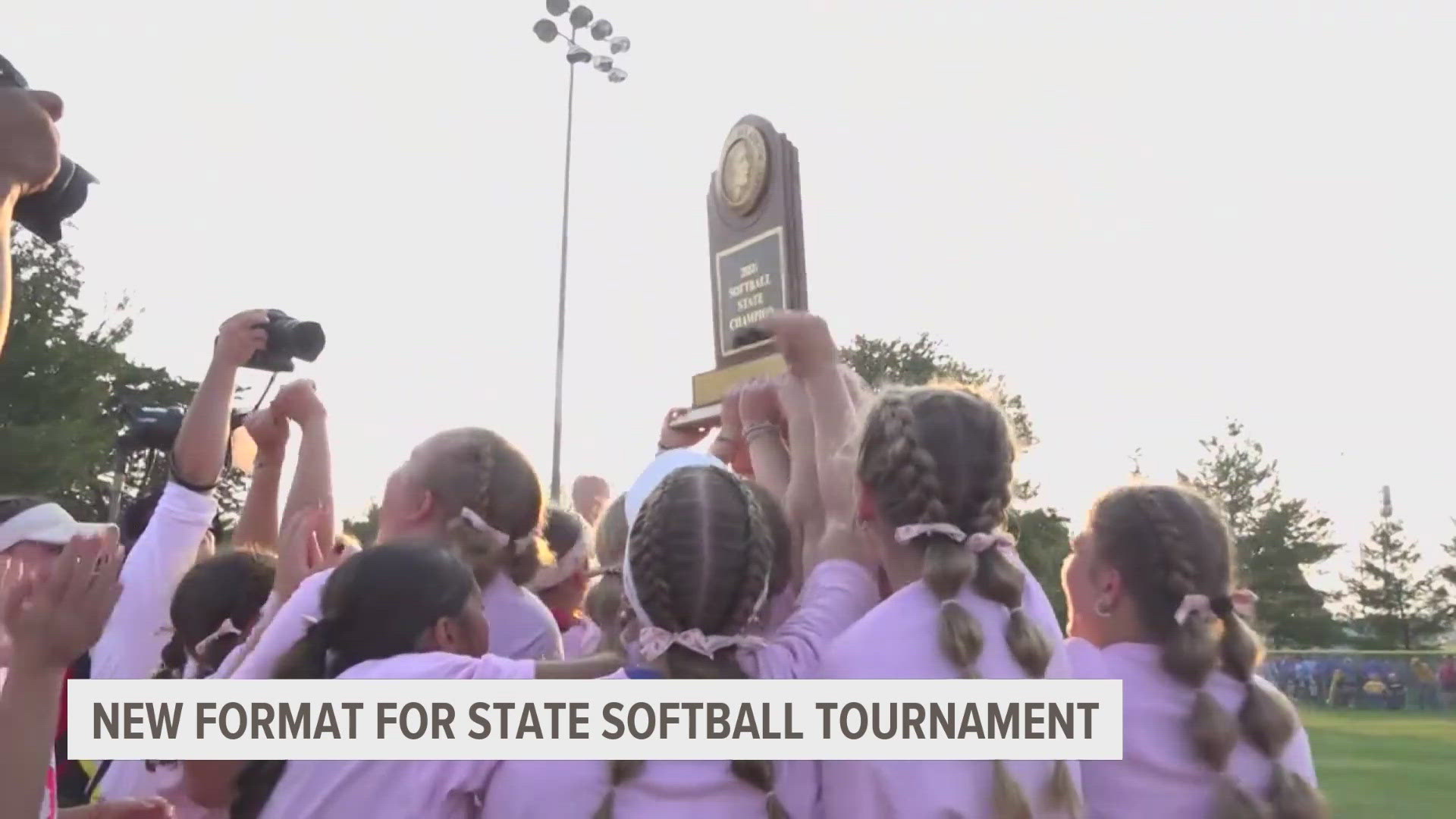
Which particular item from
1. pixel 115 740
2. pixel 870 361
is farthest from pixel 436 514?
pixel 870 361

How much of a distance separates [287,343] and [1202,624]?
272cm

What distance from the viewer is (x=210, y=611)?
10.9 feet

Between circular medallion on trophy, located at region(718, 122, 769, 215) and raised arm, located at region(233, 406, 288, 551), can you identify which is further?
circular medallion on trophy, located at region(718, 122, 769, 215)

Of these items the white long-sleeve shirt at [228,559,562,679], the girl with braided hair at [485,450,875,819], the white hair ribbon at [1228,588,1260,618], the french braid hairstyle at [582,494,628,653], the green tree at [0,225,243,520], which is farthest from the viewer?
the green tree at [0,225,243,520]

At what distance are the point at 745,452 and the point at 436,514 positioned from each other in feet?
3.66

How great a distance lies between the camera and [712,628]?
2.23m

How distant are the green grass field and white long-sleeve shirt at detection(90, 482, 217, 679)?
717cm

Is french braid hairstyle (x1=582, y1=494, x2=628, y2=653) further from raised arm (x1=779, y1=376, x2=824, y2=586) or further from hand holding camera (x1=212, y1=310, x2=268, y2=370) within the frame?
hand holding camera (x1=212, y1=310, x2=268, y2=370)

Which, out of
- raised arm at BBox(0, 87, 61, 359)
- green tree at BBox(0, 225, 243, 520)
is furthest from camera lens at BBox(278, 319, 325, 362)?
green tree at BBox(0, 225, 243, 520)

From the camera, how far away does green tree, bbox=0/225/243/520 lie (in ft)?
104

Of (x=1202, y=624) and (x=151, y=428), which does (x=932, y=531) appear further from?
(x=151, y=428)

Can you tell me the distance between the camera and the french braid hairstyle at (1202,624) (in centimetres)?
236

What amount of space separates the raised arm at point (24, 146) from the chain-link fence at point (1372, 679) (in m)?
37.4

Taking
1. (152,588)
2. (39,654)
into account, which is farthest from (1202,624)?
(152,588)
